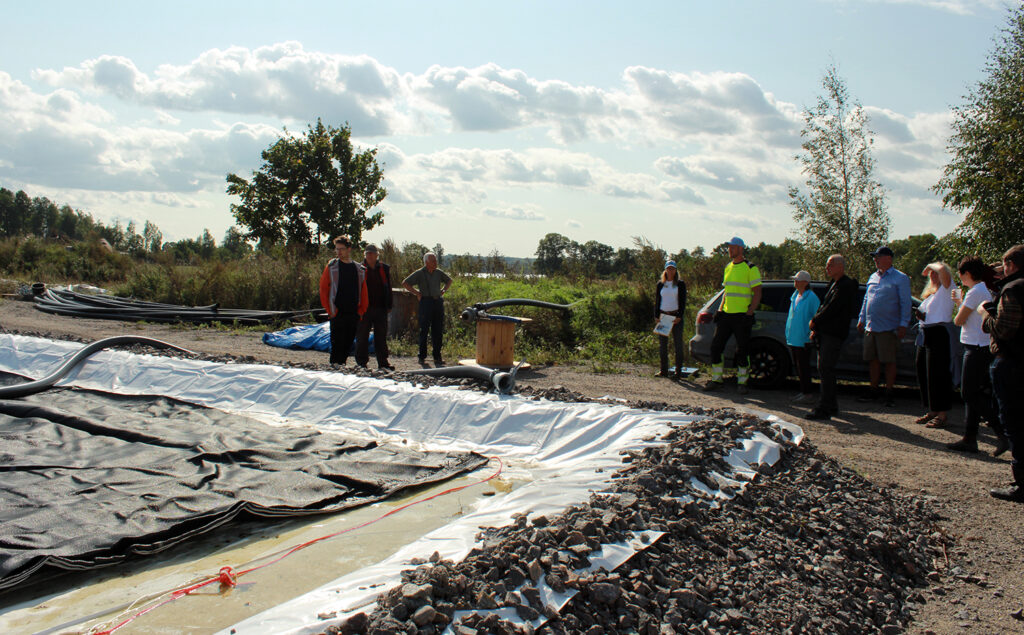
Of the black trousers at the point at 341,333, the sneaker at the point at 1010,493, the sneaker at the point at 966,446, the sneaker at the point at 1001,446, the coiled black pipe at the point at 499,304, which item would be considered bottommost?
the sneaker at the point at 1010,493

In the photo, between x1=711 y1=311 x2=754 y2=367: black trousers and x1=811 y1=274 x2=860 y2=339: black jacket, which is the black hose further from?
x1=811 y1=274 x2=860 y2=339: black jacket

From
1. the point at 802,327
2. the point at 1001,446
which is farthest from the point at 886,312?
the point at 1001,446

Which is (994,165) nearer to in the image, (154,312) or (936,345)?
(936,345)

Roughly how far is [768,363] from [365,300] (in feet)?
18.0

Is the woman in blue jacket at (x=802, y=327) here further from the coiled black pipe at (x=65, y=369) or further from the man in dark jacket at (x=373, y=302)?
the coiled black pipe at (x=65, y=369)

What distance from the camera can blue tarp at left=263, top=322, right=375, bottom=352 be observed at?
42.2 ft

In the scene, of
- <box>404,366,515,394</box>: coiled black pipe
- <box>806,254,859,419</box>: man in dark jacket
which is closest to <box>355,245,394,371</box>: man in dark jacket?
<box>404,366,515,394</box>: coiled black pipe

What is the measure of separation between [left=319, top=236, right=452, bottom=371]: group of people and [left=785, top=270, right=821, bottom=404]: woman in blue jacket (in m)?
5.03

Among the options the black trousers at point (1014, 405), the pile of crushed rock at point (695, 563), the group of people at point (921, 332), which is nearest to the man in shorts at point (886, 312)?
the group of people at point (921, 332)

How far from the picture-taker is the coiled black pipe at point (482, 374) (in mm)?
6773

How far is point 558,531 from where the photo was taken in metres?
3.21

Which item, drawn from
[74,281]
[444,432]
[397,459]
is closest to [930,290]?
[444,432]

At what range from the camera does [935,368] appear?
7.05 metres

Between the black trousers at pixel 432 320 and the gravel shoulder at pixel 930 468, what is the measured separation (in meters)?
0.44
